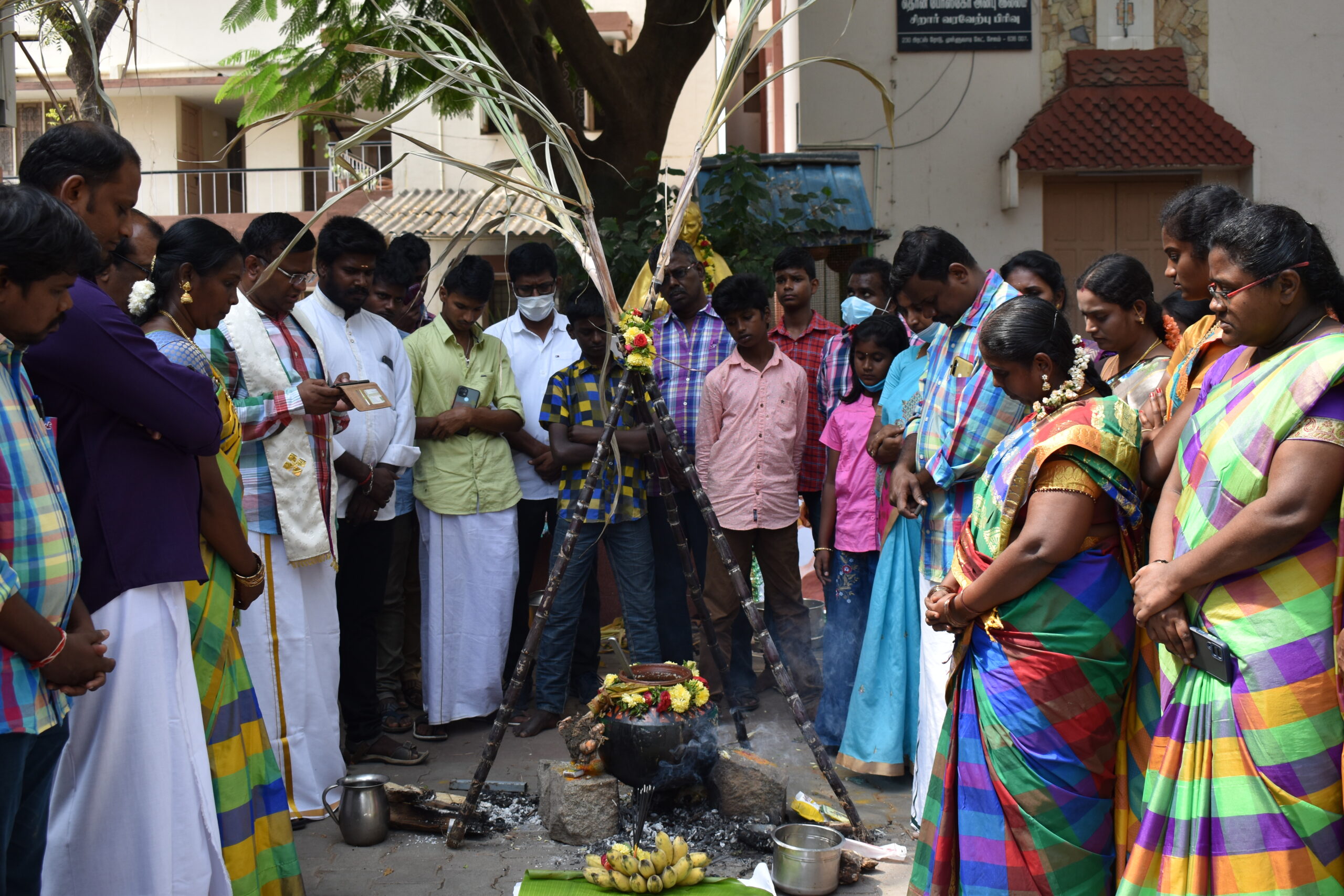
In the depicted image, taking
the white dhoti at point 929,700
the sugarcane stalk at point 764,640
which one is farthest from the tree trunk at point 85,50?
the white dhoti at point 929,700

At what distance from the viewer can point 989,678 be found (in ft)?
10.1

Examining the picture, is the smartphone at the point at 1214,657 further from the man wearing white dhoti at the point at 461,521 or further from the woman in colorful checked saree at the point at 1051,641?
the man wearing white dhoti at the point at 461,521

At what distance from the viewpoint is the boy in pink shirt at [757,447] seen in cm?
543

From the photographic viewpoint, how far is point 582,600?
5.61 metres

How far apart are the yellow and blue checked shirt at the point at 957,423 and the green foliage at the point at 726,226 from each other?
9.95 feet

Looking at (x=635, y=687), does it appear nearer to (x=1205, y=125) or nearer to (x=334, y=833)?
(x=334, y=833)

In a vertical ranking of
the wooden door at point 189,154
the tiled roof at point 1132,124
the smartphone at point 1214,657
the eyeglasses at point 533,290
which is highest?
the wooden door at point 189,154

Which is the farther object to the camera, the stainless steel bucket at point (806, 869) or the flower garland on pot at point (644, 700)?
the flower garland on pot at point (644, 700)

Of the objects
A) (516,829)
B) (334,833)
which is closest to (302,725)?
(334,833)

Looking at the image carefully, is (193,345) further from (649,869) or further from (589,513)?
(589,513)

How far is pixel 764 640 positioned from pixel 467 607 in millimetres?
2018

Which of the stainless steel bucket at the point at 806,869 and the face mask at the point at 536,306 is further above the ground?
the face mask at the point at 536,306

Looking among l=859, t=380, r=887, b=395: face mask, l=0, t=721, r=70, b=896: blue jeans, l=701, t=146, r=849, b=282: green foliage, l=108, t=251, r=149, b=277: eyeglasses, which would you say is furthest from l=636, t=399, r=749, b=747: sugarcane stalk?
l=701, t=146, r=849, b=282: green foliage

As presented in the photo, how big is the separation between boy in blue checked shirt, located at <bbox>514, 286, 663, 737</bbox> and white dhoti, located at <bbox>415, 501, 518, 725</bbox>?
256mm
